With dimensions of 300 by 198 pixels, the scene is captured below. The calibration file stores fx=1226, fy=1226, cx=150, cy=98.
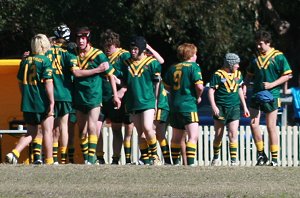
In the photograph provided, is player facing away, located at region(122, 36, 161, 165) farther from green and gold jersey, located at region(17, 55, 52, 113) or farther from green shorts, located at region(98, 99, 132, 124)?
green and gold jersey, located at region(17, 55, 52, 113)

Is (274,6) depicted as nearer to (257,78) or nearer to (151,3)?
(151,3)

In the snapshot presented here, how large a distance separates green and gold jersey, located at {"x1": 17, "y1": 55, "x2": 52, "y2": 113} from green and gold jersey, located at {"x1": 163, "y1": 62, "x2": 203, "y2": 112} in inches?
72.9

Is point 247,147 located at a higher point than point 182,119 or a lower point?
lower

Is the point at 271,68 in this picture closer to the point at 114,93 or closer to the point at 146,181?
the point at 114,93

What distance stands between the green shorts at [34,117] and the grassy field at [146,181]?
0.95 meters

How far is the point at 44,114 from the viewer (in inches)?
672

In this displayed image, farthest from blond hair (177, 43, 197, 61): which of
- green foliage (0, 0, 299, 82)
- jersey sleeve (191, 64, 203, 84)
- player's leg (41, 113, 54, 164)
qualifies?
green foliage (0, 0, 299, 82)

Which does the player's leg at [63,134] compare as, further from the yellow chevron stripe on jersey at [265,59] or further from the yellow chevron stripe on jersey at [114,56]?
the yellow chevron stripe on jersey at [265,59]

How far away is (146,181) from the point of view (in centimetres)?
1504

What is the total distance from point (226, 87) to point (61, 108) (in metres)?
2.69

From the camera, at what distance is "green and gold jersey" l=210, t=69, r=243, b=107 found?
18.6 metres

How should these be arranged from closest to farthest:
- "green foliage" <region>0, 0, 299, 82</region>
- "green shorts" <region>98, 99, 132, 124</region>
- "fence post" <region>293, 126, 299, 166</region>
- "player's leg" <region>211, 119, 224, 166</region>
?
"green shorts" <region>98, 99, 132, 124</region> < "player's leg" <region>211, 119, 224, 166</region> < "fence post" <region>293, 126, 299, 166</region> < "green foliage" <region>0, 0, 299, 82</region>

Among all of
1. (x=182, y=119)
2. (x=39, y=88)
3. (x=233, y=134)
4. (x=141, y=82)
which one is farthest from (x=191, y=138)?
(x=39, y=88)

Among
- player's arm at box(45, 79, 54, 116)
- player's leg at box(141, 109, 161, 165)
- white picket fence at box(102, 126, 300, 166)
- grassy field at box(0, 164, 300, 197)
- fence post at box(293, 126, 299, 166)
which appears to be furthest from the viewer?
fence post at box(293, 126, 299, 166)
